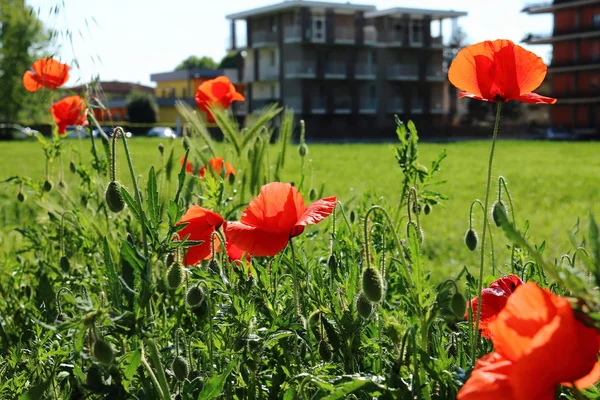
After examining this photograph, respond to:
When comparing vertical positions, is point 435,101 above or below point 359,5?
below

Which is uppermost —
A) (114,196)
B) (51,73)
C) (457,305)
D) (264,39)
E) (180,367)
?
(264,39)

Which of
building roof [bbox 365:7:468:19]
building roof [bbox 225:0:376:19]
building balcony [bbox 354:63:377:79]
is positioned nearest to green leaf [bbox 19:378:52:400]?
building roof [bbox 225:0:376:19]

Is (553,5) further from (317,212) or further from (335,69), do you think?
(317,212)

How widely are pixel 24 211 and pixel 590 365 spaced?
3.63 m

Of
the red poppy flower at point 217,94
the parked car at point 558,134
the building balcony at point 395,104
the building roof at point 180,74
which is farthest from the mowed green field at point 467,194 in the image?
the building roof at point 180,74

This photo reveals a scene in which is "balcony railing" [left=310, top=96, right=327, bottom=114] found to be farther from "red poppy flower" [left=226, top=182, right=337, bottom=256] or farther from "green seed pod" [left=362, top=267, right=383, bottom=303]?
"green seed pod" [left=362, top=267, right=383, bottom=303]

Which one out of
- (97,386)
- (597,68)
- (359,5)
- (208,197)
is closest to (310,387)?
(97,386)

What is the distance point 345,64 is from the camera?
3050cm

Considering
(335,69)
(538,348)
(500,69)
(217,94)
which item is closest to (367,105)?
(335,69)

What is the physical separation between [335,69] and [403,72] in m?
3.44

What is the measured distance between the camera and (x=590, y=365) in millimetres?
535

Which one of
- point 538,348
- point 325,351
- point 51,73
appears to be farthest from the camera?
point 51,73

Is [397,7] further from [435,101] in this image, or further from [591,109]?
[591,109]

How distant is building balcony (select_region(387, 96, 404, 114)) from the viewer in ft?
106
